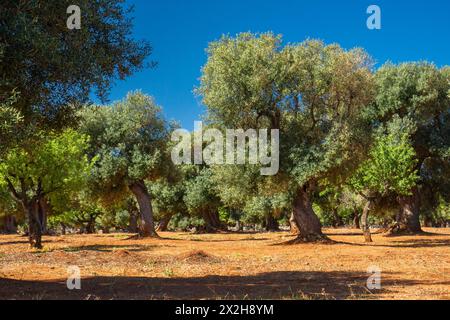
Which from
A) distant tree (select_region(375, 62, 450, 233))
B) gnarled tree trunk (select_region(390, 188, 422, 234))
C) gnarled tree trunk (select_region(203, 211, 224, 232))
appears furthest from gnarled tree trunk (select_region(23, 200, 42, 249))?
gnarled tree trunk (select_region(203, 211, 224, 232))

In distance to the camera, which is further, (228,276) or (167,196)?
(167,196)

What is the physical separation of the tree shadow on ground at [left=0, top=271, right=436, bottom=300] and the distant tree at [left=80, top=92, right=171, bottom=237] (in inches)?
1180

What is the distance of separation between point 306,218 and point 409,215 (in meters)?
23.2

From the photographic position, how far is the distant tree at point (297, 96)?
3275 centimetres

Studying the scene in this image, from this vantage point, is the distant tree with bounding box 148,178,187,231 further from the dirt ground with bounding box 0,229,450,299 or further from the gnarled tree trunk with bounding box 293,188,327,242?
the dirt ground with bounding box 0,229,450,299

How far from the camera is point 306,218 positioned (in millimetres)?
36812

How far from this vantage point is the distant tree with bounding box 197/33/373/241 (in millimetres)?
32750

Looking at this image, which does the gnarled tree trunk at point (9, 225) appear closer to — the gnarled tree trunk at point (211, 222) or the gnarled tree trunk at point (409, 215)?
the gnarled tree trunk at point (211, 222)

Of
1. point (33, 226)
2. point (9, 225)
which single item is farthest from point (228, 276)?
point (9, 225)

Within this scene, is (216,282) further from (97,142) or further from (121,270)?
(97,142)

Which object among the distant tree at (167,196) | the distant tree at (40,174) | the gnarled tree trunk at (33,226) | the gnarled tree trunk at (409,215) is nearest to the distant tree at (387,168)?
the gnarled tree trunk at (409,215)

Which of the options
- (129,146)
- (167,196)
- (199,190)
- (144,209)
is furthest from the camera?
(167,196)

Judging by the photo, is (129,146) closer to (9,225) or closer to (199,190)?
(199,190)

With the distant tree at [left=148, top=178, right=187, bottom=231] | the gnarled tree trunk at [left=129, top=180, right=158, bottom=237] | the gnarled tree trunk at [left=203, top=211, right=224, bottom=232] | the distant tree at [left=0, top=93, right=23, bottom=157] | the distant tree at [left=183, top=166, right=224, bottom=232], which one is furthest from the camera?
the gnarled tree trunk at [left=203, top=211, right=224, bottom=232]
